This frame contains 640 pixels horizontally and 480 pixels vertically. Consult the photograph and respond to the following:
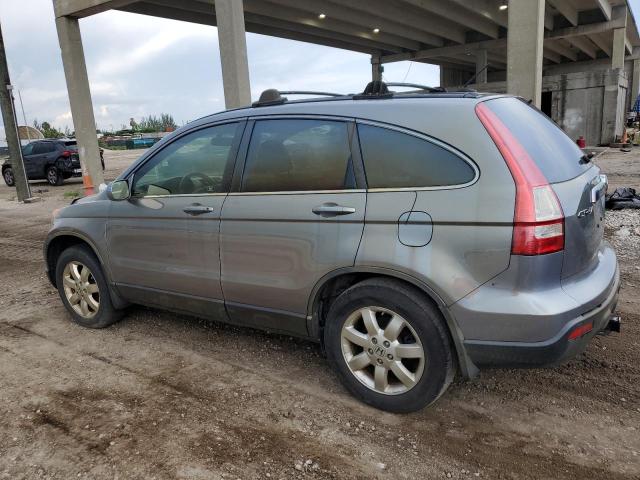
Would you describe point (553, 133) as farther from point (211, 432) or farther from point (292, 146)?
point (211, 432)

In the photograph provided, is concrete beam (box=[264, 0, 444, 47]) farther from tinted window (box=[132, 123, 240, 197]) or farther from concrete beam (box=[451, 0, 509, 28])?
tinted window (box=[132, 123, 240, 197])

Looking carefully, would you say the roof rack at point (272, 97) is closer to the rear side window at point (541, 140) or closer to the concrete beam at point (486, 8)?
the rear side window at point (541, 140)

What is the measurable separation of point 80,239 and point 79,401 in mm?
1677

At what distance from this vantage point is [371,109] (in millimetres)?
2986

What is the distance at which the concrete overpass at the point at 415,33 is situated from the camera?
1120cm

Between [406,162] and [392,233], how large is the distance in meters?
0.41

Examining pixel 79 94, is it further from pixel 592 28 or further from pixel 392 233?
pixel 592 28

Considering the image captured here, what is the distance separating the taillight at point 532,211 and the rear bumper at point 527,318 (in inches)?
3.2

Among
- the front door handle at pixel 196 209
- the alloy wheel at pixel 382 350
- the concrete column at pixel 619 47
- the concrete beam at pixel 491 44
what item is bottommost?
Result: the alloy wheel at pixel 382 350

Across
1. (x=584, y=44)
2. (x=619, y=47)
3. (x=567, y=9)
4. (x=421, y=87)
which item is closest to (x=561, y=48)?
(x=584, y=44)

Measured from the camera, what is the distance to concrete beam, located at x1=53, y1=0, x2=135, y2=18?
13.7 meters

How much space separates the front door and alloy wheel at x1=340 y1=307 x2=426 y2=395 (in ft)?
3.53

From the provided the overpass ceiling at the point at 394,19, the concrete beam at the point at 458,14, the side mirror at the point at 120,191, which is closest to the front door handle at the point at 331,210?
the side mirror at the point at 120,191

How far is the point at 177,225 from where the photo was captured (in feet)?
12.1
